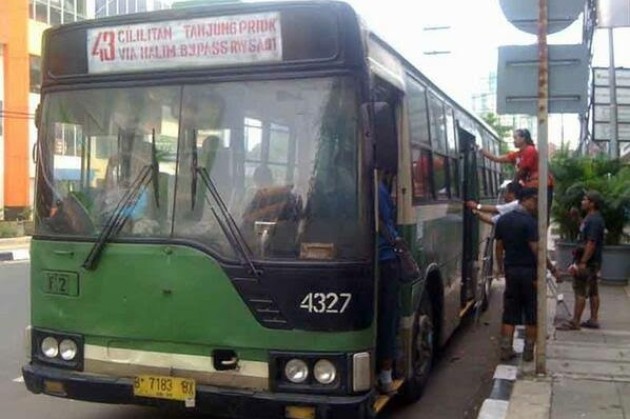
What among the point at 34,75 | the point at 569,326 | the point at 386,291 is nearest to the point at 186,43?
the point at 386,291

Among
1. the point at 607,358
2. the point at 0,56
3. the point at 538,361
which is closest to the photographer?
the point at 538,361

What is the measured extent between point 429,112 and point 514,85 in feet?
2.58

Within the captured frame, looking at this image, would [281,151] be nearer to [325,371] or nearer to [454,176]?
[325,371]

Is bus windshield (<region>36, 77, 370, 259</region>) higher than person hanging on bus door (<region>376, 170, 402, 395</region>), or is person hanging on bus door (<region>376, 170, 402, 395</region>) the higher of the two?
bus windshield (<region>36, 77, 370, 259</region>)

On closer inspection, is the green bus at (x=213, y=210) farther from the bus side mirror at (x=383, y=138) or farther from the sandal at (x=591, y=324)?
the sandal at (x=591, y=324)

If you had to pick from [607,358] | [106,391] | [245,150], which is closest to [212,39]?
[245,150]

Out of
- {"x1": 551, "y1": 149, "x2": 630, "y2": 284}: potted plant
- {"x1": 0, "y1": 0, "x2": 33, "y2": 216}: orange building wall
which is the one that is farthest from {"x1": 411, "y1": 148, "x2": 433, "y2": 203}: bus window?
{"x1": 0, "y1": 0, "x2": 33, "y2": 216}: orange building wall

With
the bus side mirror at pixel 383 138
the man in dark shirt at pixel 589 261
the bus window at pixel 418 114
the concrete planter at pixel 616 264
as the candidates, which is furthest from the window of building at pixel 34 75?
the bus side mirror at pixel 383 138

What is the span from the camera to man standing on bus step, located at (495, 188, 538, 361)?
23.1ft

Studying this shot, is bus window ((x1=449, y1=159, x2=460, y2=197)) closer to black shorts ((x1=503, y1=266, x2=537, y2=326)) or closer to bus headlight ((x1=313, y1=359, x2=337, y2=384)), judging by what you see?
black shorts ((x1=503, y1=266, x2=537, y2=326))

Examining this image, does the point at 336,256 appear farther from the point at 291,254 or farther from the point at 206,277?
the point at 206,277

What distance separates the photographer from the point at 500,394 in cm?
622

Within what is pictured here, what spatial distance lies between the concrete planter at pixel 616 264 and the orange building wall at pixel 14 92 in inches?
1050

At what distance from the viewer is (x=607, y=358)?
24.3 feet
